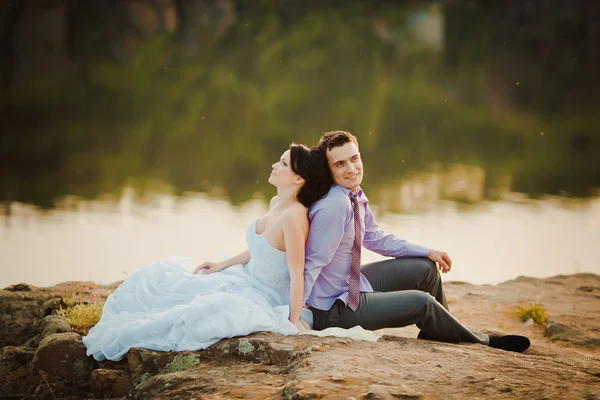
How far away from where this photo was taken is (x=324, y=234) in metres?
4.33

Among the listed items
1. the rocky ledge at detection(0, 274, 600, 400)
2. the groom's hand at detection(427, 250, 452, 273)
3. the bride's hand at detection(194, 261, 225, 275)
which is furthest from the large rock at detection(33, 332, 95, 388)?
the groom's hand at detection(427, 250, 452, 273)

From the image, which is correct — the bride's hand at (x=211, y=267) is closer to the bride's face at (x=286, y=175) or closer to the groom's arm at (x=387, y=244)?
the bride's face at (x=286, y=175)

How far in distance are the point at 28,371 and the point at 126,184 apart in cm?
729

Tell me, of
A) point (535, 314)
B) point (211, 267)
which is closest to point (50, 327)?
point (211, 267)

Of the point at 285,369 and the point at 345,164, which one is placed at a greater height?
the point at 345,164

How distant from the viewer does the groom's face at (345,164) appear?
14.3 feet

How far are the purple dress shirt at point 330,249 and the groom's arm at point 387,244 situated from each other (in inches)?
0.8

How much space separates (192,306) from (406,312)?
120 centimetres

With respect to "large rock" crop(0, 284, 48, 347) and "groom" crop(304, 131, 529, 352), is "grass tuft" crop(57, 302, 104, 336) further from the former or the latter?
"groom" crop(304, 131, 529, 352)

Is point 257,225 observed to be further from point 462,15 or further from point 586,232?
point 462,15

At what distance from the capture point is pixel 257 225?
4605 mm

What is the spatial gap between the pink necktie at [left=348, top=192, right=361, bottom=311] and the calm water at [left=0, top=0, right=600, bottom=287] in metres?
3.46

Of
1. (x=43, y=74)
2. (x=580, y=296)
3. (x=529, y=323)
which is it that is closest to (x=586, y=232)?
(x=580, y=296)

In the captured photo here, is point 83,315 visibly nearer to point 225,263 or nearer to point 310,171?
point 225,263
